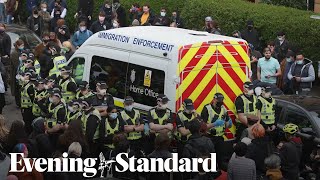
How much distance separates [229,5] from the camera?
22.1m

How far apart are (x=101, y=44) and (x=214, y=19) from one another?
299 inches

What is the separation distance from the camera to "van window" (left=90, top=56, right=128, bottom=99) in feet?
47.7

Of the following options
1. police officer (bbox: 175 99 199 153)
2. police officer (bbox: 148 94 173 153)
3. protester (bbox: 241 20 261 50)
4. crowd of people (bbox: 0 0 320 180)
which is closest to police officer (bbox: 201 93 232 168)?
crowd of people (bbox: 0 0 320 180)

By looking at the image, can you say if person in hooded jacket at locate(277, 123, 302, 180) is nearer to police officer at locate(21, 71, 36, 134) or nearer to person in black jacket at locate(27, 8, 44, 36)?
police officer at locate(21, 71, 36, 134)

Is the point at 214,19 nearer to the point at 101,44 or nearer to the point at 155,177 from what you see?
the point at 101,44

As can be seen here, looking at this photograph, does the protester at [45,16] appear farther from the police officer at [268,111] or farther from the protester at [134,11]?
the police officer at [268,111]

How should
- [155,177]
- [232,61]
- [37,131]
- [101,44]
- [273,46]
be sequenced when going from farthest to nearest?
[273,46] → [101,44] → [232,61] → [37,131] → [155,177]

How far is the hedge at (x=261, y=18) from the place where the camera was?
19734 mm

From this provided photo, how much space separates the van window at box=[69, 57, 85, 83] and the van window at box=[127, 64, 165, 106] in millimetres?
1499

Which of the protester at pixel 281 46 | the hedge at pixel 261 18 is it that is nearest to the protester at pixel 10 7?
the hedge at pixel 261 18

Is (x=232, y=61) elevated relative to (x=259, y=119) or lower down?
elevated

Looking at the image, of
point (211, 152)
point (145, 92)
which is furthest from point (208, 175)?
point (145, 92)

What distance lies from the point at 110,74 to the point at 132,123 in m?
1.75

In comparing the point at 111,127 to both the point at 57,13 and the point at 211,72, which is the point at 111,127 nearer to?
the point at 211,72
